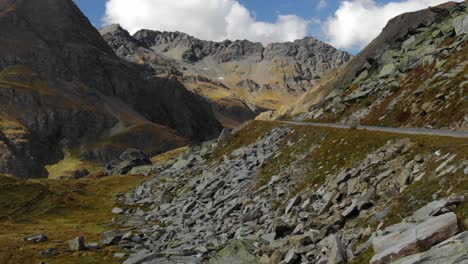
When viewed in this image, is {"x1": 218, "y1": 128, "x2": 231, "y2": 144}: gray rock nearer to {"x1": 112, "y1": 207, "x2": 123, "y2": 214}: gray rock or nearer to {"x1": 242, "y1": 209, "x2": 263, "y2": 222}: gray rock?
{"x1": 112, "y1": 207, "x2": 123, "y2": 214}: gray rock

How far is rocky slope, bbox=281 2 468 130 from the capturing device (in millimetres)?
40312

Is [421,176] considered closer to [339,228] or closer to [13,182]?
[339,228]

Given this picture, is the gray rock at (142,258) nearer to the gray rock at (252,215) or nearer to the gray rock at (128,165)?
the gray rock at (252,215)

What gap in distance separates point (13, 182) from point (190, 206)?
2220 inches

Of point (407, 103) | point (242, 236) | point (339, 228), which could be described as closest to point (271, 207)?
point (242, 236)

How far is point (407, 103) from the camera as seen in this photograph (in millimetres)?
48031

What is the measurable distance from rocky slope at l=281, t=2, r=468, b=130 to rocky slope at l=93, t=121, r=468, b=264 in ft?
27.8

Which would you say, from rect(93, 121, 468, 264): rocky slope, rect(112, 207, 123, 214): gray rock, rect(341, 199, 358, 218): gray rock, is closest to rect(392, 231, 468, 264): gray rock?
rect(93, 121, 468, 264): rocky slope

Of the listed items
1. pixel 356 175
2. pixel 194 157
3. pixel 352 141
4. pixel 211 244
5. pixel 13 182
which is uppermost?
pixel 13 182

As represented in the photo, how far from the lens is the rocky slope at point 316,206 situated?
56.3 feet

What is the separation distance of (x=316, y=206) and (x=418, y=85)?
27.3 meters

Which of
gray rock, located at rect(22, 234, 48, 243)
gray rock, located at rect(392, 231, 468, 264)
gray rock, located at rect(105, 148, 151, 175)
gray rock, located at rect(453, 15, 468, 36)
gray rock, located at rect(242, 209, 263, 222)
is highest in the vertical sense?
gray rock, located at rect(105, 148, 151, 175)

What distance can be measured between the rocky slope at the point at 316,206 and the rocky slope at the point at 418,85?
8.46 meters

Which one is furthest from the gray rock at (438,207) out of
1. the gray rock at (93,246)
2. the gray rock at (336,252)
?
the gray rock at (93,246)
